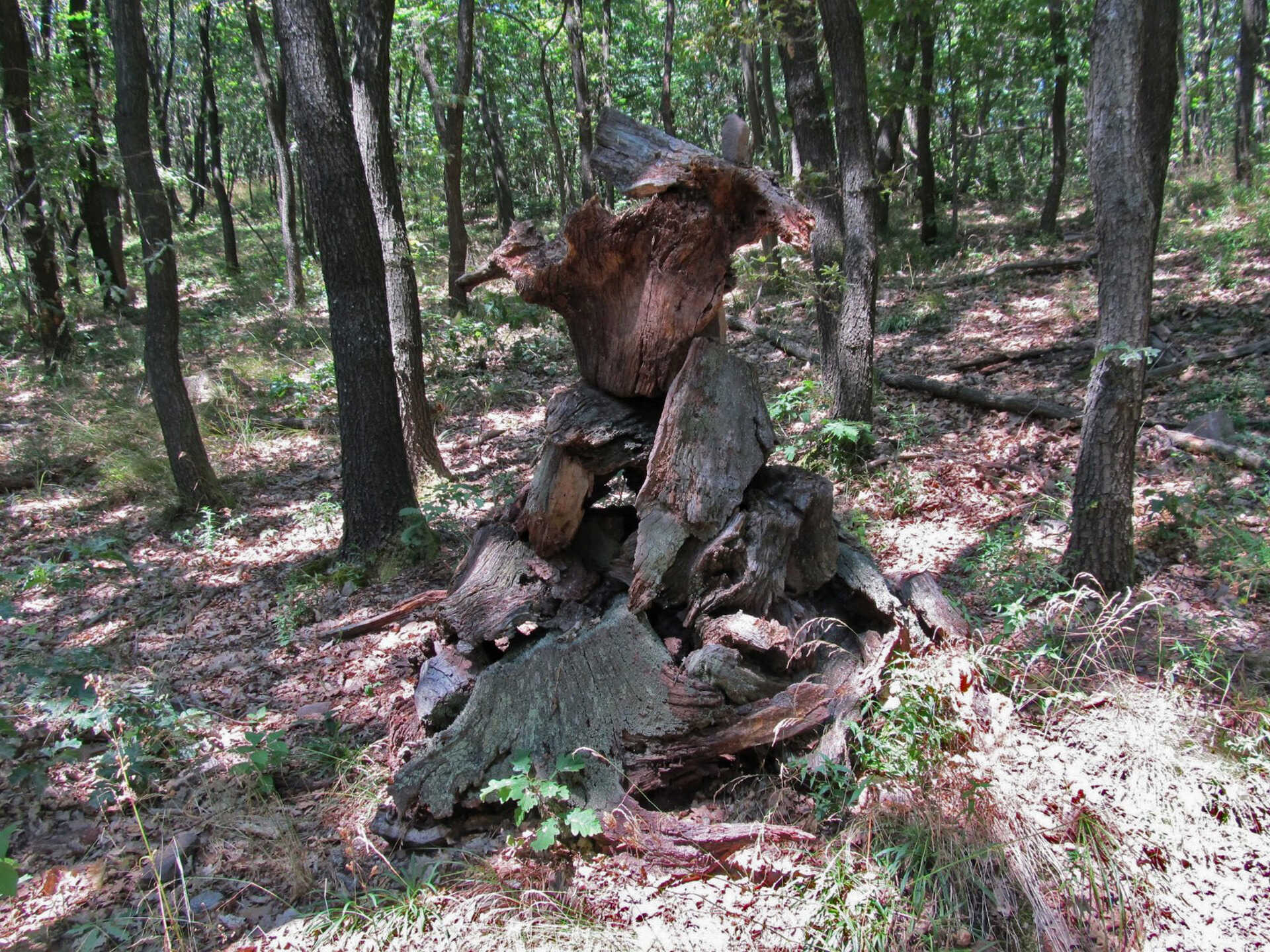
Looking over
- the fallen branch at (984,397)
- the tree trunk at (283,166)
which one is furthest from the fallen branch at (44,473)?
the fallen branch at (984,397)

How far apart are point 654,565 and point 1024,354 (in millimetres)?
6634

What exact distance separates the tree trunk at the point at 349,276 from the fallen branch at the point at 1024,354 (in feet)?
20.4

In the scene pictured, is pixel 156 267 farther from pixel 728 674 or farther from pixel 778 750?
pixel 778 750

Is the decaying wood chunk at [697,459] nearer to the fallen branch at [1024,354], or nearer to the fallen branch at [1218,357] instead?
the fallen branch at [1218,357]

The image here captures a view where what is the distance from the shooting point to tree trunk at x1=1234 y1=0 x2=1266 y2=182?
13.2m

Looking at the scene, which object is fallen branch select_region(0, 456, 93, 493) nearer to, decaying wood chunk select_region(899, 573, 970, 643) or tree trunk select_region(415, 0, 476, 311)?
tree trunk select_region(415, 0, 476, 311)

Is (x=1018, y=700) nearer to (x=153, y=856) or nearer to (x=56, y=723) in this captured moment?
(x=153, y=856)

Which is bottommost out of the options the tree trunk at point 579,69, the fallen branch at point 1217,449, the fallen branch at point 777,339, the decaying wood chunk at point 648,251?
the fallen branch at point 1217,449

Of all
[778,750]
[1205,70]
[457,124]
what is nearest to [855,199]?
[778,750]

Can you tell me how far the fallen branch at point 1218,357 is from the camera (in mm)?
6984

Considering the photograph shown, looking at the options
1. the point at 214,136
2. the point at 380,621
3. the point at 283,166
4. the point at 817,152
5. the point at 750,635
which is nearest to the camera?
the point at 750,635

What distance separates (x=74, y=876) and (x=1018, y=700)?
161 inches

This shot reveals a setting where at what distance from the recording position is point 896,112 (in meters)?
13.3

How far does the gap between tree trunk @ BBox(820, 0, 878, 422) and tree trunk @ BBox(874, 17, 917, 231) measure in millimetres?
338
